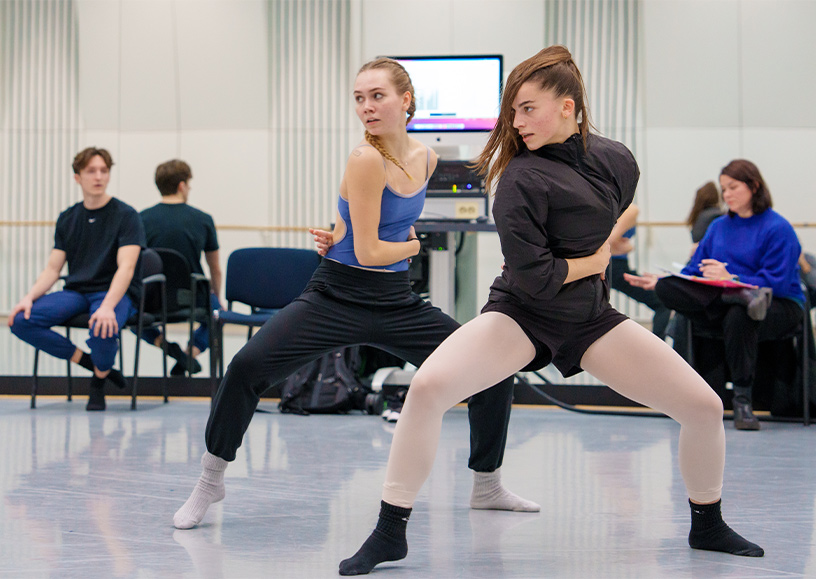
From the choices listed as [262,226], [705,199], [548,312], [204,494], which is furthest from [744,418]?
[262,226]

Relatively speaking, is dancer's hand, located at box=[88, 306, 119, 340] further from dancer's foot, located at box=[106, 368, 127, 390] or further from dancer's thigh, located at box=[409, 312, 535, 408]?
dancer's thigh, located at box=[409, 312, 535, 408]

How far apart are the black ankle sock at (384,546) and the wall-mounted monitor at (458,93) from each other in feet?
9.50

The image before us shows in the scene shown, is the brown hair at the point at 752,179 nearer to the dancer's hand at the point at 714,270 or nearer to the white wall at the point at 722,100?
the dancer's hand at the point at 714,270

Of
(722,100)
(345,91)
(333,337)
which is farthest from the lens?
(345,91)

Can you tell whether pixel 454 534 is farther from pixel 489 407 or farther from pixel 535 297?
pixel 535 297

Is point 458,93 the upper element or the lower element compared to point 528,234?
upper

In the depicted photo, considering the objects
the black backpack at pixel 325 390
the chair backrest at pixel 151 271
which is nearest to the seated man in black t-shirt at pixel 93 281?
the chair backrest at pixel 151 271

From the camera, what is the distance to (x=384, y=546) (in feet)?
5.69

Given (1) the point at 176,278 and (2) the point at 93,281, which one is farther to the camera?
(1) the point at 176,278

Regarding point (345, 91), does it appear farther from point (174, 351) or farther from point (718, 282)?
point (718, 282)

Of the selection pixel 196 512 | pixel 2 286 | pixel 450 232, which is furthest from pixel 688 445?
pixel 2 286

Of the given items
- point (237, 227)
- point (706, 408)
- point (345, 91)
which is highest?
point (345, 91)

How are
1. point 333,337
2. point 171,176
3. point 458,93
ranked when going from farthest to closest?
point 171,176, point 458,93, point 333,337

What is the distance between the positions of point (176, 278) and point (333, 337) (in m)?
2.92
